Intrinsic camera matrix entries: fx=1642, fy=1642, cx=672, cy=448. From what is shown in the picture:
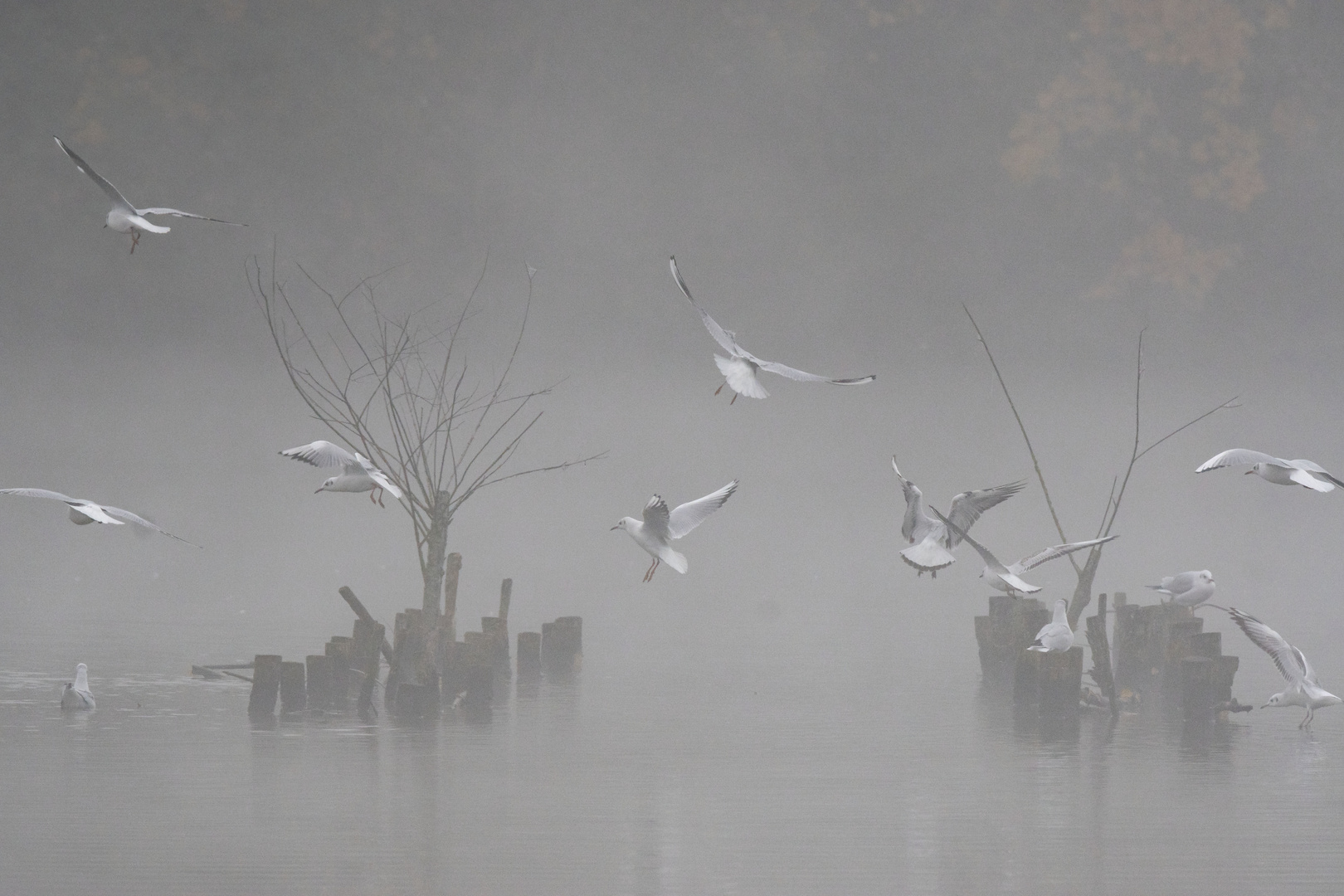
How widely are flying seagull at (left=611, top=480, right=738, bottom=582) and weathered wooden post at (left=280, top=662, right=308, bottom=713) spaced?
2793mm

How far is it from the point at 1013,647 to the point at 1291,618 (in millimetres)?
9078

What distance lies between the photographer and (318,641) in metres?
16.5

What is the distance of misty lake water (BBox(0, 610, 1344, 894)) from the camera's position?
7613mm

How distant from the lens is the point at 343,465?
10.1 metres

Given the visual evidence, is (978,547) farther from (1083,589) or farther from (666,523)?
(1083,589)

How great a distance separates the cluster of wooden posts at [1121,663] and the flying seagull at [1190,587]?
19.0 inches

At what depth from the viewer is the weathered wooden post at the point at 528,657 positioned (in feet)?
45.2

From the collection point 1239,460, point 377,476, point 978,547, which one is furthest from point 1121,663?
point 377,476

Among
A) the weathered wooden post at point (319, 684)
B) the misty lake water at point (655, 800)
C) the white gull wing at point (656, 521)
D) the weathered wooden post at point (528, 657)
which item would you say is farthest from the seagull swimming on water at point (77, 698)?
the white gull wing at point (656, 521)

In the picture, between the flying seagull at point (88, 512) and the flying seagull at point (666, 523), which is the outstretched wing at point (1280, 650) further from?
the flying seagull at point (88, 512)

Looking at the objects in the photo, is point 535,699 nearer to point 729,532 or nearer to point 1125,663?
point 1125,663

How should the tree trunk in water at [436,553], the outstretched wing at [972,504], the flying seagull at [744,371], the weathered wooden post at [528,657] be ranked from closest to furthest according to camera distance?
the flying seagull at [744,371] → the outstretched wing at [972,504] → the tree trunk in water at [436,553] → the weathered wooden post at [528,657]

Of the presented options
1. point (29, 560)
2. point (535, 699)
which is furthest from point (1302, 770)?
point (29, 560)

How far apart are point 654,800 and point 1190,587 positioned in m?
4.20
